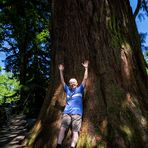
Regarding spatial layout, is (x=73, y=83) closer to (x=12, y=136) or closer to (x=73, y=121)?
(x=73, y=121)

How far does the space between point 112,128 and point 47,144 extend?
5.50 feet

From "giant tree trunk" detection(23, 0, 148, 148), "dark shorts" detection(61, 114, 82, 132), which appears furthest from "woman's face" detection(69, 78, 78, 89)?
"dark shorts" detection(61, 114, 82, 132)

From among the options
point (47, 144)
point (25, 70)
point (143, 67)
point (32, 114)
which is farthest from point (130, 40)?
point (25, 70)

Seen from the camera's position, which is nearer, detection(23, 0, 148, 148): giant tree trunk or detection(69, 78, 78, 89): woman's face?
detection(23, 0, 148, 148): giant tree trunk

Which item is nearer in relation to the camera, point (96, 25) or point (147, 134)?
point (147, 134)

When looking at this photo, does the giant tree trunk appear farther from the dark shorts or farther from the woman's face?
the woman's face

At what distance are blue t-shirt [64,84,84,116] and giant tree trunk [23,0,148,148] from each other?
16.6 inches

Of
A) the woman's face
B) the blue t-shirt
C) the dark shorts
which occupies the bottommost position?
the dark shorts

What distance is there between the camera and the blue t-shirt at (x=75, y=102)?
8016 millimetres

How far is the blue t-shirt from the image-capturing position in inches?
316

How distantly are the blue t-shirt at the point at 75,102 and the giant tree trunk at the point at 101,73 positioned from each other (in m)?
0.42

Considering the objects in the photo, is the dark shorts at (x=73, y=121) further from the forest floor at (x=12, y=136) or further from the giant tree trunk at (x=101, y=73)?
the forest floor at (x=12, y=136)

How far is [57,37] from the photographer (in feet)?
32.8

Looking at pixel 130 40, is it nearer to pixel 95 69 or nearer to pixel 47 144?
pixel 95 69
